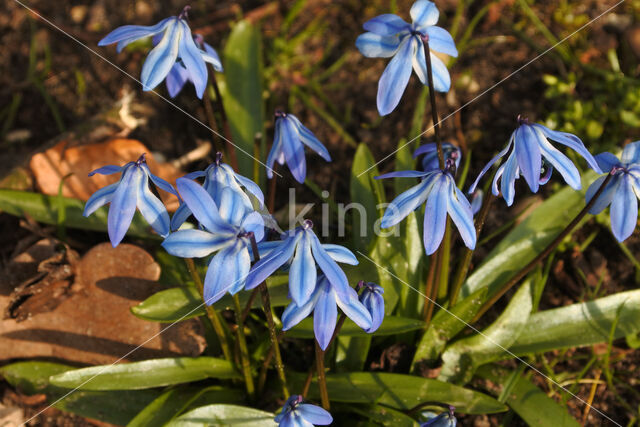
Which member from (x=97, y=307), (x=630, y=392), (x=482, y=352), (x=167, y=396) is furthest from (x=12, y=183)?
(x=630, y=392)

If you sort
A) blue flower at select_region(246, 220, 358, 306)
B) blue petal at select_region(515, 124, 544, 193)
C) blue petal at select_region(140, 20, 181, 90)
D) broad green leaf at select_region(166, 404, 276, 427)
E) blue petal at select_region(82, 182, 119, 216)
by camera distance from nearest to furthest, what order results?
blue flower at select_region(246, 220, 358, 306) < blue petal at select_region(515, 124, 544, 193) < blue petal at select_region(82, 182, 119, 216) < blue petal at select_region(140, 20, 181, 90) < broad green leaf at select_region(166, 404, 276, 427)

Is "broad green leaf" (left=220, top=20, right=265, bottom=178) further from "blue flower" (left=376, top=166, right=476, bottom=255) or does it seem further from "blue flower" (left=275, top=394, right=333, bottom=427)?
"blue flower" (left=275, top=394, right=333, bottom=427)

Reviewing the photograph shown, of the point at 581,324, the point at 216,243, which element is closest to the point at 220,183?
the point at 216,243

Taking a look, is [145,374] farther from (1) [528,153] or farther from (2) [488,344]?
(1) [528,153]

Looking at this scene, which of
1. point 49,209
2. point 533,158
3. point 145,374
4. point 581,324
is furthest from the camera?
point 49,209

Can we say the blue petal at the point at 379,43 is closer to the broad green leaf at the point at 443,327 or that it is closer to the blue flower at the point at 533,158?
the blue flower at the point at 533,158

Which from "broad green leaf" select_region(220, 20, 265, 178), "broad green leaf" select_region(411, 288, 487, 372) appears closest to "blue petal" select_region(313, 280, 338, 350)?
"broad green leaf" select_region(411, 288, 487, 372)
